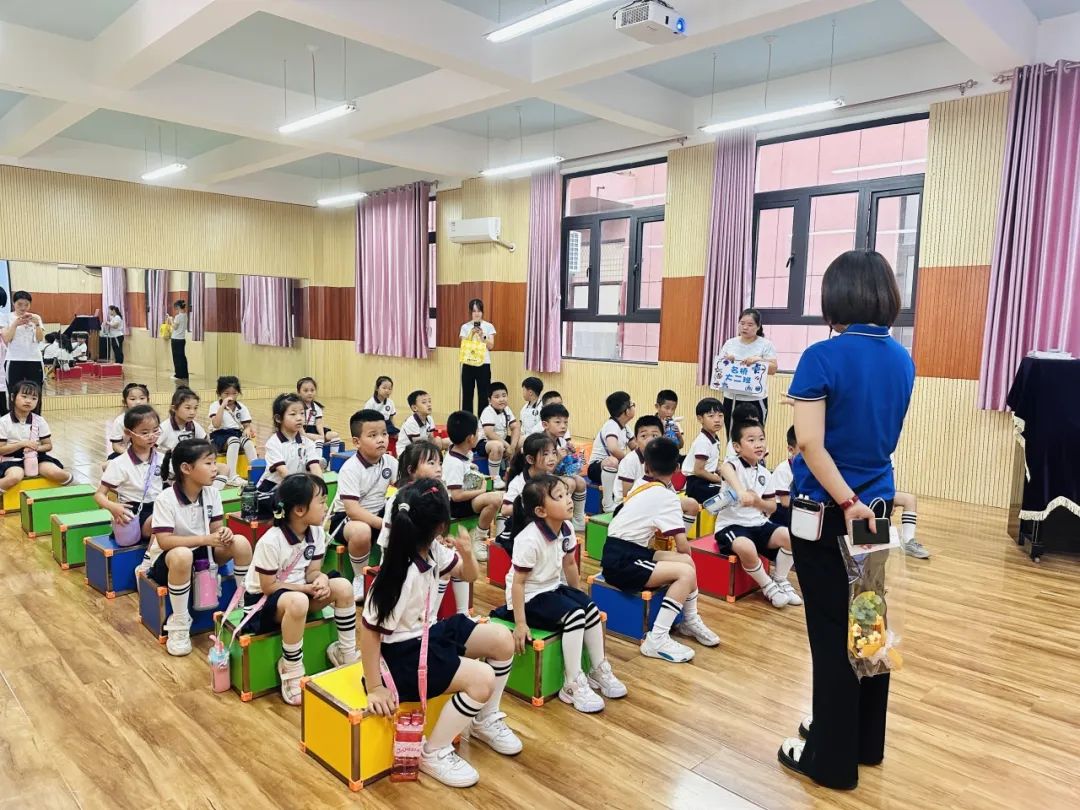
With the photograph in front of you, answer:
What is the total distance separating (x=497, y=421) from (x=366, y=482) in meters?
2.27

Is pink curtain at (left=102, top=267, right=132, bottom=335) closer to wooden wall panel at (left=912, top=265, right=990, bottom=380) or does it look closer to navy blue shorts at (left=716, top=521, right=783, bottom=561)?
navy blue shorts at (left=716, top=521, right=783, bottom=561)

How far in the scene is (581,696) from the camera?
265cm

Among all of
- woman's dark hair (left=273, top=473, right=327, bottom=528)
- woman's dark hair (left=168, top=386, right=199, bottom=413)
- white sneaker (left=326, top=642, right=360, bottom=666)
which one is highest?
woman's dark hair (left=168, top=386, right=199, bottom=413)

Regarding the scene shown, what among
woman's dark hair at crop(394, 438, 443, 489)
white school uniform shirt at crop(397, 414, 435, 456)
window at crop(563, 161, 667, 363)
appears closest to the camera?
woman's dark hair at crop(394, 438, 443, 489)

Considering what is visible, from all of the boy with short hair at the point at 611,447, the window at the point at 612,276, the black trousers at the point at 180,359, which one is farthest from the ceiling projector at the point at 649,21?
the black trousers at the point at 180,359

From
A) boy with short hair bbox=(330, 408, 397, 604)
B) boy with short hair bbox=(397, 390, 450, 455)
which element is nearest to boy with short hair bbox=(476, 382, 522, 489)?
boy with short hair bbox=(397, 390, 450, 455)

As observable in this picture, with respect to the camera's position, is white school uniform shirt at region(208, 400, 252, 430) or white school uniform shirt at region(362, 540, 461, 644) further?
white school uniform shirt at region(208, 400, 252, 430)

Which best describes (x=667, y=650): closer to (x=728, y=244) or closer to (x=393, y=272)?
(x=728, y=244)

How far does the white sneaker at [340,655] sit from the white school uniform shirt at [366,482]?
90 centimetres

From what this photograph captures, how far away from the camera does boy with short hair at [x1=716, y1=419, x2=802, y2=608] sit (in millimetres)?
3715

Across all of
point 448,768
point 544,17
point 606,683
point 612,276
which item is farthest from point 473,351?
point 448,768

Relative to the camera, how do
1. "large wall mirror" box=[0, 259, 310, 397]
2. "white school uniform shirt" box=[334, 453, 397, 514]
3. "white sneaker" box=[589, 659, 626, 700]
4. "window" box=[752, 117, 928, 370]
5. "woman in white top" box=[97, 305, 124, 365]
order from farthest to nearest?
"woman in white top" box=[97, 305, 124, 365] → "large wall mirror" box=[0, 259, 310, 397] → "window" box=[752, 117, 928, 370] → "white school uniform shirt" box=[334, 453, 397, 514] → "white sneaker" box=[589, 659, 626, 700]

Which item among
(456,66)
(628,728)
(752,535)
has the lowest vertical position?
(628,728)

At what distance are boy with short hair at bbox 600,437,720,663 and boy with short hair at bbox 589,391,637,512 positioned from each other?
189 cm
